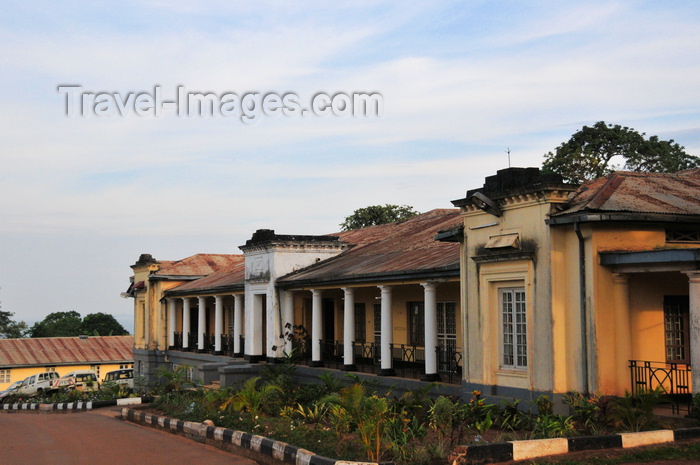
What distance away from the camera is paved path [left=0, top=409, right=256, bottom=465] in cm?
1279

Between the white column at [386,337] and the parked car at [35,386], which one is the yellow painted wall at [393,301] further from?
the parked car at [35,386]

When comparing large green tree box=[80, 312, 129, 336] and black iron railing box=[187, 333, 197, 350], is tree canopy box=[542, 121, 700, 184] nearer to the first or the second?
black iron railing box=[187, 333, 197, 350]

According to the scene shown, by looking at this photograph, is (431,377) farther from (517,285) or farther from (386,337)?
(517,285)

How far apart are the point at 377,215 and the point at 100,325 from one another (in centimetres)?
4639

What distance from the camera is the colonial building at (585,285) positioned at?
12.8 meters

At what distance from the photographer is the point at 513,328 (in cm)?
1453

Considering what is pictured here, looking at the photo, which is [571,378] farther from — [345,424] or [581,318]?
[345,424]

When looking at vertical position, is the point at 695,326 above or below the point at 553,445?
above

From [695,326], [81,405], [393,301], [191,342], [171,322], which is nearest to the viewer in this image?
A: [695,326]

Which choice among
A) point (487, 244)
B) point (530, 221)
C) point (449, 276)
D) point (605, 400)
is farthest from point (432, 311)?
point (605, 400)

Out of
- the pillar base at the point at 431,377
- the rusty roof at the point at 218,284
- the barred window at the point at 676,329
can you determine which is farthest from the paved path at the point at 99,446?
the rusty roof at the point at 218,284

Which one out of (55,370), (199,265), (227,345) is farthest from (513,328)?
(55,370)

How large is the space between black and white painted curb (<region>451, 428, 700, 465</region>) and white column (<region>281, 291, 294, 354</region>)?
16387mm

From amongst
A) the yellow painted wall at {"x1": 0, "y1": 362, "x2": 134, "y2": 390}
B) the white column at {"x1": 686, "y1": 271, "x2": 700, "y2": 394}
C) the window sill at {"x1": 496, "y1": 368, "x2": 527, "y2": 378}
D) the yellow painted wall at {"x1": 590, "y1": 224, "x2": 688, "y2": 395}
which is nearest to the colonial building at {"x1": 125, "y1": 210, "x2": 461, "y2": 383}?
the window sill at {"x1": 496, "y1": 368, "x2": 527, "y2": 378}
